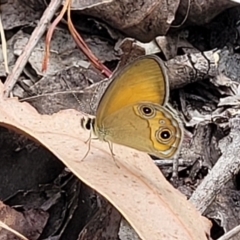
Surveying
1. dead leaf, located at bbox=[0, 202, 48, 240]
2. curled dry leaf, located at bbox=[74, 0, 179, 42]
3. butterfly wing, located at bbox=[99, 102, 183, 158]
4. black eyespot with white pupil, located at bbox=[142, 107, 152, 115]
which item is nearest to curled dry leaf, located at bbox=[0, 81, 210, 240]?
butterfly wing, located at bbox=[99, 102, 183, 158]

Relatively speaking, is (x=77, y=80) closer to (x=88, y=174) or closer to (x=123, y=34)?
(x=123, y=34)

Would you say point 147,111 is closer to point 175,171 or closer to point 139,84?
point 139,84

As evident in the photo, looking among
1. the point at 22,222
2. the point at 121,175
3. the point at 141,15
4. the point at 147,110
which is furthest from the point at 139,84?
the point at 141,15

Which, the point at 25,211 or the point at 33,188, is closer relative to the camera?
the point at 25,211

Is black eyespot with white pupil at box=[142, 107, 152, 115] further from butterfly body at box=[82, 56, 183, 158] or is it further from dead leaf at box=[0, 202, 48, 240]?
dead leaf at box=[0, 202, 48, 240]

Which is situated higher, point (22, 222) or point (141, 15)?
point (141, 15)

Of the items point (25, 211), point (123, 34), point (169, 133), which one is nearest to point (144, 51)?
point (123, 34)

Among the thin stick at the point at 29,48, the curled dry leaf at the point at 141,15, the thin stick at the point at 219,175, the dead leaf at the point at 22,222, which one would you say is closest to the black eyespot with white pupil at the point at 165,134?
the thin stick at the point at 219,175
